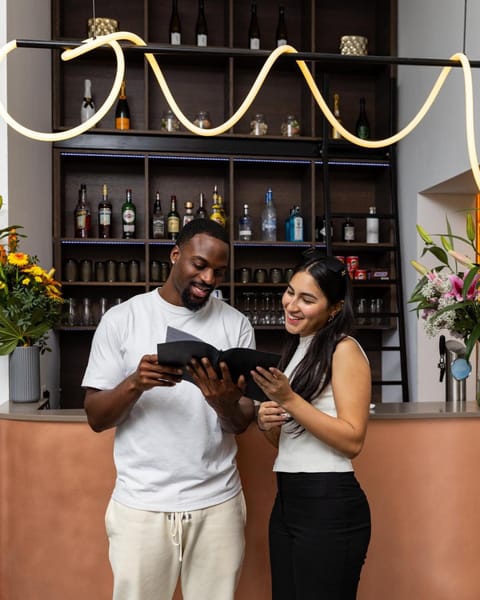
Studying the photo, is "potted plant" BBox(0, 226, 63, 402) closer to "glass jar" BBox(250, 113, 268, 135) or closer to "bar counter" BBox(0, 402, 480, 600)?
"bar counter" BBox(0, 402, 480, 600)

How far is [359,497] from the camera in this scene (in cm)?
144

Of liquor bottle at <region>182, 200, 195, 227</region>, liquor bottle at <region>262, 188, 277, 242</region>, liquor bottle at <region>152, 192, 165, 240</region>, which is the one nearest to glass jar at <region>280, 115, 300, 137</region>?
liquor bottle at <region>262, 188, 277, 242</region>

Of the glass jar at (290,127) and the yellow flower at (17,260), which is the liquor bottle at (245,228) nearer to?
the glass jar at (290,127)

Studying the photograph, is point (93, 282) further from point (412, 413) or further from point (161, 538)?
point (161, 538)

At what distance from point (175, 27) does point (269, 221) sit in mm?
1401

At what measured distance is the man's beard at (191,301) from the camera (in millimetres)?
1521

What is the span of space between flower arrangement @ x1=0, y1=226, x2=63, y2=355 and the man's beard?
40.3 inches

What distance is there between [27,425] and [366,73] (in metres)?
3.46

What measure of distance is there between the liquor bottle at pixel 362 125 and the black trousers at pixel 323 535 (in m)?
3.27

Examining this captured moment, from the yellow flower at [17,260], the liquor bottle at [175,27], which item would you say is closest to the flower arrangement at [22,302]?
the yellow flower at [17,260]

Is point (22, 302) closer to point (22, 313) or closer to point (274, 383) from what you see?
point (22, 313)

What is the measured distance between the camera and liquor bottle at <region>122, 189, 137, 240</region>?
13.3ft

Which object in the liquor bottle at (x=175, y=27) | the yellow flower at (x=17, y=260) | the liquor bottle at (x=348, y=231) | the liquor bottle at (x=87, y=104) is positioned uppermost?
the liquor bottle at (x=175, y=27)

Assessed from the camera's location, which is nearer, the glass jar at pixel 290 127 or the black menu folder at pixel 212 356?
the black menu folder at pixel 212 356
